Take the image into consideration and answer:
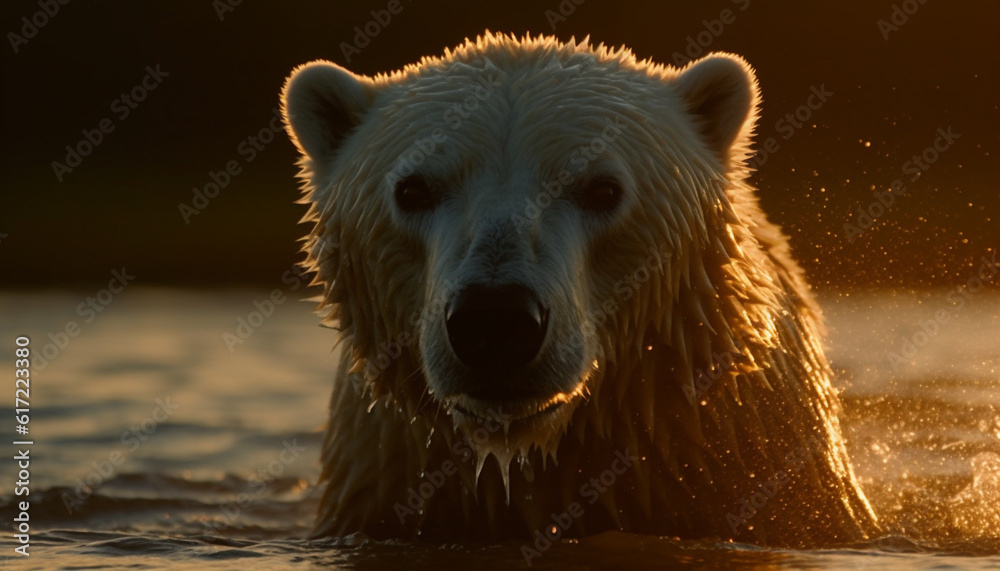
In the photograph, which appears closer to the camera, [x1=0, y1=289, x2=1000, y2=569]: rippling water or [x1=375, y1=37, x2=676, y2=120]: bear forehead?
[x1=375, y1=37, x2=676, y2=120]: bear forehead

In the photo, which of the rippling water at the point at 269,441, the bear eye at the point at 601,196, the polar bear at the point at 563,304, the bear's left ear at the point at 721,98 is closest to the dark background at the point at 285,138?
the rippling water at the point at 269,441

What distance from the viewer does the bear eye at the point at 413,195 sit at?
5297 mm

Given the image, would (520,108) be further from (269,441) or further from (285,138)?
(285,138)

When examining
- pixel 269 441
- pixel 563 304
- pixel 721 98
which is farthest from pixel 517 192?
pixel 269 441

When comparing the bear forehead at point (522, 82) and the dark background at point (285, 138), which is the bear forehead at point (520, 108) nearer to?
the bear forehead at point (522, 82)

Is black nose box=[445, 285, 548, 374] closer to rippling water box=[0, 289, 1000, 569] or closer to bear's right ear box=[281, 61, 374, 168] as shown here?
rippling water box=[0, 289, 1000, 569]

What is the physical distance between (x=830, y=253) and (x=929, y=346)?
2510 mm

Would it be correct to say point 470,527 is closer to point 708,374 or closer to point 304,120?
point 708,374

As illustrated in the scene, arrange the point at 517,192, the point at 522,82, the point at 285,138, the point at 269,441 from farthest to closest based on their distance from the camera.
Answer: the point at 285,138 → the point at 269,441 → the point at 522,82 → the point at 517,192

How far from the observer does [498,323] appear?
15.2 ft

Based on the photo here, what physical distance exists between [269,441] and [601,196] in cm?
516

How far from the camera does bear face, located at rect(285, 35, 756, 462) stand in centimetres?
479

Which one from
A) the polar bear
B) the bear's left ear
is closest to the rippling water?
the polar bear

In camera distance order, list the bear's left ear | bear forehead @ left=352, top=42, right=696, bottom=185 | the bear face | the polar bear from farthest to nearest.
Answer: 1. the bear's left ear
2. bear forehead @ left=352, top=42, right=696, bottom=185
3. the polar bear
4. the bear face
